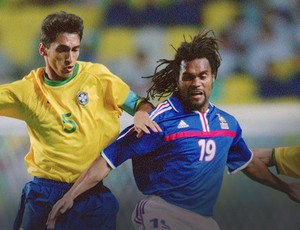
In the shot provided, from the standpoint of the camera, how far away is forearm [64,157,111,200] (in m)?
1.39

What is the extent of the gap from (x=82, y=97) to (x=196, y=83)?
0.30 meters

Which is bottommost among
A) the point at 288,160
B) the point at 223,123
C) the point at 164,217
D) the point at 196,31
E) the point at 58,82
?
the point at 164,217

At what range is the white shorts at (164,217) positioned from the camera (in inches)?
54.6

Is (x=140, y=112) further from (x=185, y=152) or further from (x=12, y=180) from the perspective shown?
(x=12, y=180)

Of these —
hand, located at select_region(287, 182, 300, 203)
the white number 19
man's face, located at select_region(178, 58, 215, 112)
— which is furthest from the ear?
hand, located at select_region(287, 182, 300, 203)

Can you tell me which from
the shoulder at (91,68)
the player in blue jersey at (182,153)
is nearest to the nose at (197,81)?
the player in blue jersey at (182,153)

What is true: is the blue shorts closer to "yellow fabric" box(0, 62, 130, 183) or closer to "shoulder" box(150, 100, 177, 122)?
"yellow fabric" box(0, 62, 130, 183)

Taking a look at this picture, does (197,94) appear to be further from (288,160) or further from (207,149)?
(288,160)

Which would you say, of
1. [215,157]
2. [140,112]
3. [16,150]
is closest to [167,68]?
[140,112]

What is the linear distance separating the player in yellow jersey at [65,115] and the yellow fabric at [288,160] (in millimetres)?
408

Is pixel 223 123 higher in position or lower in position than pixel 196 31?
lower

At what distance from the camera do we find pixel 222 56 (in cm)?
157

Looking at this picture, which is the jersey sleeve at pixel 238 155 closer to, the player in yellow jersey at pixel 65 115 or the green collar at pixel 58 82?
the player in yellow jersey at pixel 65 115

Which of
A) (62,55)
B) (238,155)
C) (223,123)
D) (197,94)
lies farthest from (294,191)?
(62,55)
